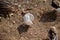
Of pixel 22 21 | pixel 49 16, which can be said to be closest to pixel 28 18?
pixel 22 21

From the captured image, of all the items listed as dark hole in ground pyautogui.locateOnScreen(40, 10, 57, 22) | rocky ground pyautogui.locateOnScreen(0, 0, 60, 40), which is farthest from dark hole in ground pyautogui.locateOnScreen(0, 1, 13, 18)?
dark hole in ground pyautogui.locateOnScreen(40, 10, 57, 22)

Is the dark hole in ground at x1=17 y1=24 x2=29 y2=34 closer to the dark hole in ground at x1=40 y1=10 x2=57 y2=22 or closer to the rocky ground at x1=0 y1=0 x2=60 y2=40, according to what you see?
the rocky ground at x1=0 y1=0 x2=60 y2=40

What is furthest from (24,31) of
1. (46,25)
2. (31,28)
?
(46,25)

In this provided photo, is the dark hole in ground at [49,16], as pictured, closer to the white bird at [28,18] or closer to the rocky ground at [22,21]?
the rocky ground at [22,21]

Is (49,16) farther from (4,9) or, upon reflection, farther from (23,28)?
(4,9)

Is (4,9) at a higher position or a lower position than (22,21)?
higher

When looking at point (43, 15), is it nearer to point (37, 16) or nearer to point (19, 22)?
point (37, 16)
